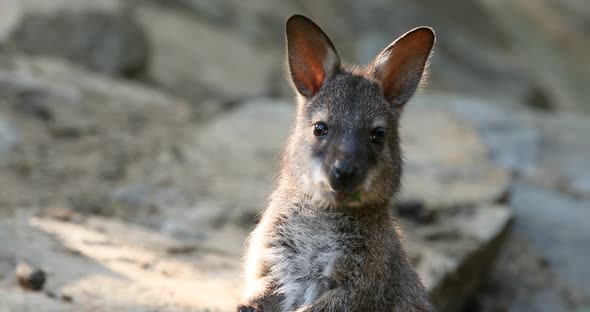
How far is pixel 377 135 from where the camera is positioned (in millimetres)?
5133

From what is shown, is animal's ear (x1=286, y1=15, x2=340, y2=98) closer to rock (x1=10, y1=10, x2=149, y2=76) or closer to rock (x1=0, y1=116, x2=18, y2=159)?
rock (x1=0, y1=116, x2=18, y2=159)

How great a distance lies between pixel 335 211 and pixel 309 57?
3.52ft

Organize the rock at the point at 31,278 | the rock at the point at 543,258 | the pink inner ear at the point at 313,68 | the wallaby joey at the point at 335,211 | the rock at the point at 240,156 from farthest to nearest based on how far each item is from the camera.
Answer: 1. the rock at the point at 543,258
2. the rock at the point at 240,156
3. the pink inner ear at the point at 313,68
4. the rock at the point at 31,278
5. the wallaby joey at the point at 335,211

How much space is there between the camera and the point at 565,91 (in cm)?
1762

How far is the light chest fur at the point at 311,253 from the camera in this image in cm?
486

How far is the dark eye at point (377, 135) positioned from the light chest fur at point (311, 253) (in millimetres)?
488

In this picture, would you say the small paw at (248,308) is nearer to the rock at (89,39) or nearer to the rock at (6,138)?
the rock at (6,138)

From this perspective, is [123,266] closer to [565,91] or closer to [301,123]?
[301,123]

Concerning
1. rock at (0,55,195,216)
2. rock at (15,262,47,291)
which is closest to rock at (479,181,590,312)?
rock at (0,55,195,216)

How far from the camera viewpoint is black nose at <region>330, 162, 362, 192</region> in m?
4.71

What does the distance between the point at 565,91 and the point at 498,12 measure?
6.97 ft

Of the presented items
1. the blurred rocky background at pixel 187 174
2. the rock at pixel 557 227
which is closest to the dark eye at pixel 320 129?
the blurred rocky background at pixel 187 174

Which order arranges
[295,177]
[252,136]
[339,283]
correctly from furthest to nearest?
[252,136] < [295,177] < [339,283]

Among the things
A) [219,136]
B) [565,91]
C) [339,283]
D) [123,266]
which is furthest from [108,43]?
[565,91]
